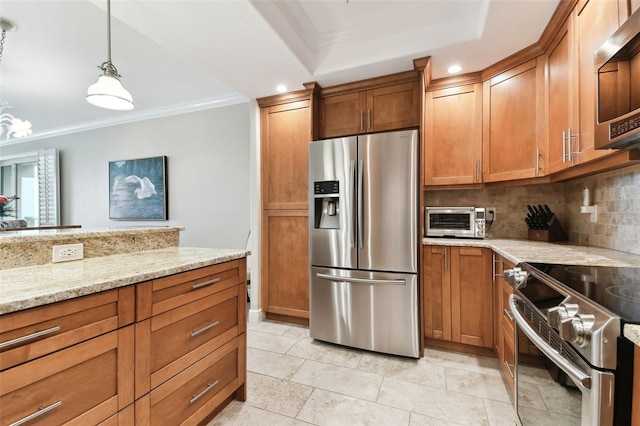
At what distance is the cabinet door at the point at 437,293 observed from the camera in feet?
7.43

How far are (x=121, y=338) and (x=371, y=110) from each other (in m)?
2.49

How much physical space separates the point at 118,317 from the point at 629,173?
276 cm

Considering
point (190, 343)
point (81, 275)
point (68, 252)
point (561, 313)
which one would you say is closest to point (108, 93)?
point (68, 252)

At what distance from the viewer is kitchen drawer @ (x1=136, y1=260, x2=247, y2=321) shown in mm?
1119

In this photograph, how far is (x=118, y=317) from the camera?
3.34ft

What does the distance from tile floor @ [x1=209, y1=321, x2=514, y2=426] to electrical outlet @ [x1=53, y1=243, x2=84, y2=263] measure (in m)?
1.19

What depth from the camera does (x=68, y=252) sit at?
1402 mm

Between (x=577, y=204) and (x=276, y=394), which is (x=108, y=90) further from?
(x=577, y=204)

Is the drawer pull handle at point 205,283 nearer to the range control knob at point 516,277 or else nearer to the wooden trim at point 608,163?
the range control knob at point 516,277

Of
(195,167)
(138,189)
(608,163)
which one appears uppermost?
(195,167)

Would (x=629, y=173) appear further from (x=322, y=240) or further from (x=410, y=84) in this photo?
(x=322, y=240)

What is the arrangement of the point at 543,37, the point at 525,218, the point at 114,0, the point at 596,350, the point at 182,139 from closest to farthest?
1. the point at 596,350
2. the point at 114,0
3. the point at 543,37
4. the point at 525,218
5. the point at 182,139

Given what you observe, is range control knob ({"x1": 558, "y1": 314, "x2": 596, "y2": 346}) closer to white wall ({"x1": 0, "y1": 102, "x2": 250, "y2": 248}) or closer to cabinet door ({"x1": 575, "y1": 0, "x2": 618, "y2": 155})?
cabinet door ({"x1": 575, "y1": 0, "x2": 618, "y2": 155})

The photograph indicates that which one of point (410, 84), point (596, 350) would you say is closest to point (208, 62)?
point (410, 84)
